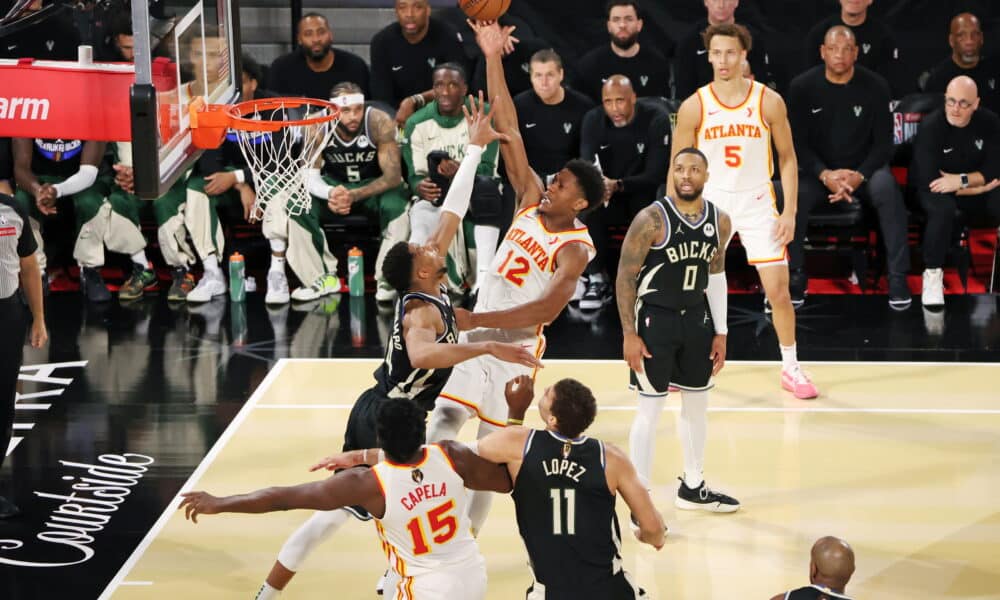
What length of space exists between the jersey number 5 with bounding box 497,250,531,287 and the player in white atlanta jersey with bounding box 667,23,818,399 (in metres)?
2.04

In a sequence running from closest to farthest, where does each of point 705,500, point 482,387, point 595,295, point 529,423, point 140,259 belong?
point 482,387 → point 705,500 → point 529,423 → point 595,295 → point 140,259

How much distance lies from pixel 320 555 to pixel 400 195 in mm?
4816

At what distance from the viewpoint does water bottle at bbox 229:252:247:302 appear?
1023 cm

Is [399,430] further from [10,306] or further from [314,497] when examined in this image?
[10,306]

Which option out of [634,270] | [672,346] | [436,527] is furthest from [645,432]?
[436,527]

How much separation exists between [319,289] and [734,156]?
3.83 meters

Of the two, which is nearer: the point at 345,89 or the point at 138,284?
the point at 345,89

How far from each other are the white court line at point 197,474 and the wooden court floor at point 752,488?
0.04ft

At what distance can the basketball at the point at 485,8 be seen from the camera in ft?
27.1

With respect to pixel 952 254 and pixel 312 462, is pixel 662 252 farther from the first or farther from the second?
pixel 952 254

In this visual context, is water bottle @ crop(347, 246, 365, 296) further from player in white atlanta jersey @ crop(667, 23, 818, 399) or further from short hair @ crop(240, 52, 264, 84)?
player in white atlanta jersey @ crop(667, 23, 818, 399)

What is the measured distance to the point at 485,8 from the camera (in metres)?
8.28

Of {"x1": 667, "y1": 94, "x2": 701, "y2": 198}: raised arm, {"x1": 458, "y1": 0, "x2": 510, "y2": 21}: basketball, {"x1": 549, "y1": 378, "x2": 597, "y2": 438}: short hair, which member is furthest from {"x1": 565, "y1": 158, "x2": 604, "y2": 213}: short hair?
{"x1": 458, "y1": 0, "x2": 510, "y2": 21}: basketball

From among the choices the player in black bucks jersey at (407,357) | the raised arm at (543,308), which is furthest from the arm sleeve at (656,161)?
the player in black bucks jersey at (407,357)
